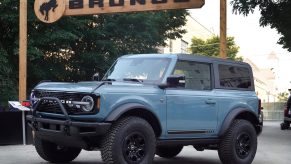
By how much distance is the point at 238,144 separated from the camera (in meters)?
9.82

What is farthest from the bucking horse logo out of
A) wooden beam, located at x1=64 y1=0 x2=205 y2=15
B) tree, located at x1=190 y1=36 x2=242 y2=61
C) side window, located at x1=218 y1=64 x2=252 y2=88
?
tree, located at x1=190 y1=36 x2=242 y2=61

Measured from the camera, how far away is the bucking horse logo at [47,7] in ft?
52.1

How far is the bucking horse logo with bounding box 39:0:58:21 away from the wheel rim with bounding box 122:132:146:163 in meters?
8.67

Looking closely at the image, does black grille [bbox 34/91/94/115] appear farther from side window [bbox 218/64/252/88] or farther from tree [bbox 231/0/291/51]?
tree [bbox 231/0/291/51]

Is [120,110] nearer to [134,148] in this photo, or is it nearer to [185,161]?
[134,148]

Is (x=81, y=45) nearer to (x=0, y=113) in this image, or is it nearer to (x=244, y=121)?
(x=0, y=113)

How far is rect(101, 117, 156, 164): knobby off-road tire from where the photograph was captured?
7.73m

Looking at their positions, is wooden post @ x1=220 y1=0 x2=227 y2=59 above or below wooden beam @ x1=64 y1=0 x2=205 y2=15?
below

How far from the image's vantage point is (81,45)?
29.0 meters

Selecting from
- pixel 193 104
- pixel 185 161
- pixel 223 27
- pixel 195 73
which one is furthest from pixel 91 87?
pixel 223 27

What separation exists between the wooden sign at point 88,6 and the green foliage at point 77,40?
644 centimetres

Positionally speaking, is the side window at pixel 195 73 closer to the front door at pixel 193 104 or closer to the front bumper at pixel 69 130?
the front door at pixel 193 104

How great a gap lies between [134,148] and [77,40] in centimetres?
2041

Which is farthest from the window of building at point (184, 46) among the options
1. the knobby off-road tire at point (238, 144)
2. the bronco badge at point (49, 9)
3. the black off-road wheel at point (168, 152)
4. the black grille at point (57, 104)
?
the black grille at point (57, 104)
